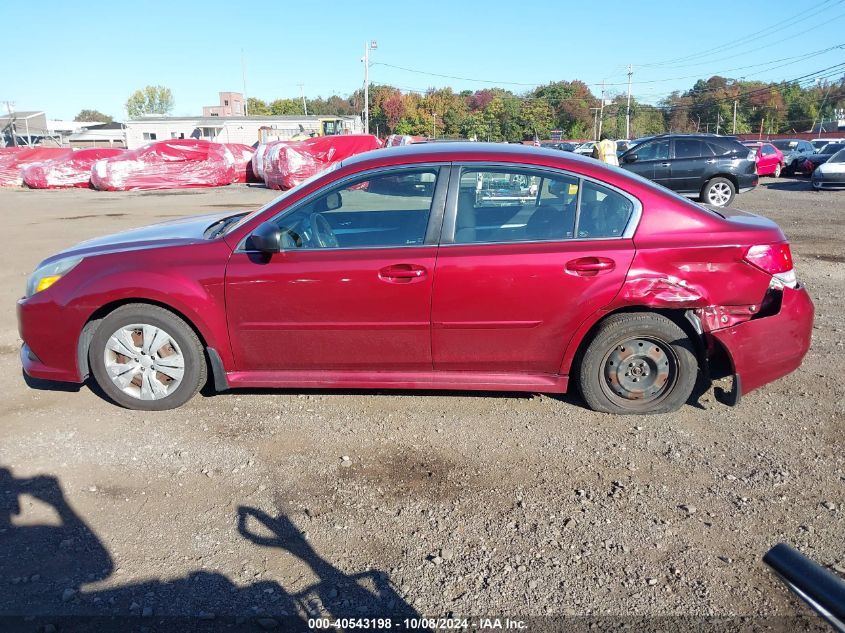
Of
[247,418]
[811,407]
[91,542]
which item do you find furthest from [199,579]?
[811,407]

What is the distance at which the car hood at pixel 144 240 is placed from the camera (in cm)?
427

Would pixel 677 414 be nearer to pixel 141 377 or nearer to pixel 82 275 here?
pixel 141 377

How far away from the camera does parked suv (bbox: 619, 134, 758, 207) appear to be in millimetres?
15828

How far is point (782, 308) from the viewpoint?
4.03 meters

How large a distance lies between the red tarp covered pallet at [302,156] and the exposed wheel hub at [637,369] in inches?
781

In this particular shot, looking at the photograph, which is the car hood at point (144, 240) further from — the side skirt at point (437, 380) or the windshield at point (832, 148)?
the windshield at point (832, 148)

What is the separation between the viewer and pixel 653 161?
16297 mm

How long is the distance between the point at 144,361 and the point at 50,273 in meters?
0.87

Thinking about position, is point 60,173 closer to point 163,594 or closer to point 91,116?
point 163,594

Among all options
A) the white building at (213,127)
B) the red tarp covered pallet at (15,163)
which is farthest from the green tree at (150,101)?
the red tarp covered pallet at (15,163)

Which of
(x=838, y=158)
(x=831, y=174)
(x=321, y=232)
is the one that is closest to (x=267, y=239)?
(x=321, y=232)

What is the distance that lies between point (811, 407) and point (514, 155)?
2.61 metres

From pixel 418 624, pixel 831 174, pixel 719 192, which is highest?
pixel 831 174

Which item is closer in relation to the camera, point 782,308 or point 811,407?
point 782,308
